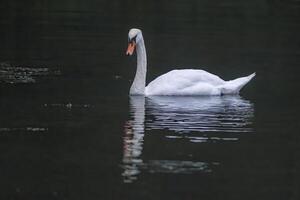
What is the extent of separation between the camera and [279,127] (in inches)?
701

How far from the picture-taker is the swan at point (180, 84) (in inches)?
856

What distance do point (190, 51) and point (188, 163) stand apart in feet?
45.6

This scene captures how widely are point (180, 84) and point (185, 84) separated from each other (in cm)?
12

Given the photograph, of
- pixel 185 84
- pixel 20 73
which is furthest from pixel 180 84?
pixel 20 73

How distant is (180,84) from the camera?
2181 centimetres

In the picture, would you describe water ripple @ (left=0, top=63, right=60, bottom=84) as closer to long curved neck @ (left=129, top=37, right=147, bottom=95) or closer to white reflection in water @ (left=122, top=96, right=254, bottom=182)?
long curved neck @ (left=129, top=37, right=147, bottom=95)

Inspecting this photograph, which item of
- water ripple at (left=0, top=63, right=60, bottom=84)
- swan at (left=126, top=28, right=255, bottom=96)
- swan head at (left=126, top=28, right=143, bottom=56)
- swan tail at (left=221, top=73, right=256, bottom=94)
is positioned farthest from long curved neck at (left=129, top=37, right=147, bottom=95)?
water ripple at (left=0, top=63, right=60, bottom=84)

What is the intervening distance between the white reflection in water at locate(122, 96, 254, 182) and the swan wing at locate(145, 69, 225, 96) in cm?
18

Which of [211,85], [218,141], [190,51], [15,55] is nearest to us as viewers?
[218,141]

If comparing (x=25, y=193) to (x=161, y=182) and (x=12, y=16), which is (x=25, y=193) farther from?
(x=12, y=16)

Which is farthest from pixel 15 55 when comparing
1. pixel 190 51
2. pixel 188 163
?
pixel 188 163

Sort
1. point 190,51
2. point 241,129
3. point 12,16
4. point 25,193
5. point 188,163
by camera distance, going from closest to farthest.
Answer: point 25,193, point 188,163, point 241,129, point 190,51, point 12,16

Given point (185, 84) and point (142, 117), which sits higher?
point (185, 84)

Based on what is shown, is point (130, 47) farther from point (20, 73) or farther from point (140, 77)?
point (20, 73)
